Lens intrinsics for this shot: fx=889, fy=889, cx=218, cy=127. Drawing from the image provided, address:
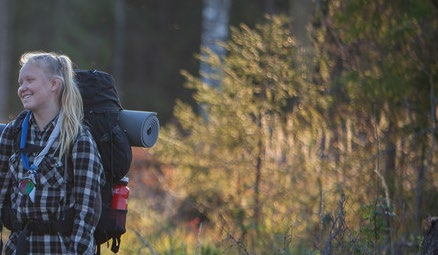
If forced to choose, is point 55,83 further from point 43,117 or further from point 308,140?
point 308,140

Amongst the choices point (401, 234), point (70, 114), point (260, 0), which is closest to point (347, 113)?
point (401, 234)

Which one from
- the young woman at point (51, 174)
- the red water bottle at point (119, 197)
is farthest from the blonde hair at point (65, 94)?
the red water bottle at point (119, 197)

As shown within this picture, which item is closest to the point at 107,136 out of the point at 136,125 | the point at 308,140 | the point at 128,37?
the point at 136,125

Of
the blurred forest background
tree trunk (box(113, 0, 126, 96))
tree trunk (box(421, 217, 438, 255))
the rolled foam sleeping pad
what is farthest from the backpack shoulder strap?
tree trunk (box(113, 0, 126, 96))

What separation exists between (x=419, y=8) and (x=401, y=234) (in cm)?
199

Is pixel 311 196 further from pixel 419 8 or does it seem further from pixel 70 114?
pixel 70 114

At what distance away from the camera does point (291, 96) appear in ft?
29.3

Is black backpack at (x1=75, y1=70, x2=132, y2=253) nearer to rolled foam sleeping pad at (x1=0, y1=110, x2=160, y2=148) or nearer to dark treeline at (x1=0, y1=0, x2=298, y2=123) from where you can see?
rolled foam sleeping pad at (x1=0, y1=110, x2=160, y2=148)

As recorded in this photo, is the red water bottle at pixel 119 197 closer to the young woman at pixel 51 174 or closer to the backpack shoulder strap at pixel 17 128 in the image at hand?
the young woman at pixel 51 174

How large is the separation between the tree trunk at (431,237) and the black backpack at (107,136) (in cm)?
157

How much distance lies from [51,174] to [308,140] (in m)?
4.98

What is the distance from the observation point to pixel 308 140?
342 inches

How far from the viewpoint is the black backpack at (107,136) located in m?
4.10

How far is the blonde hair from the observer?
399 cm
